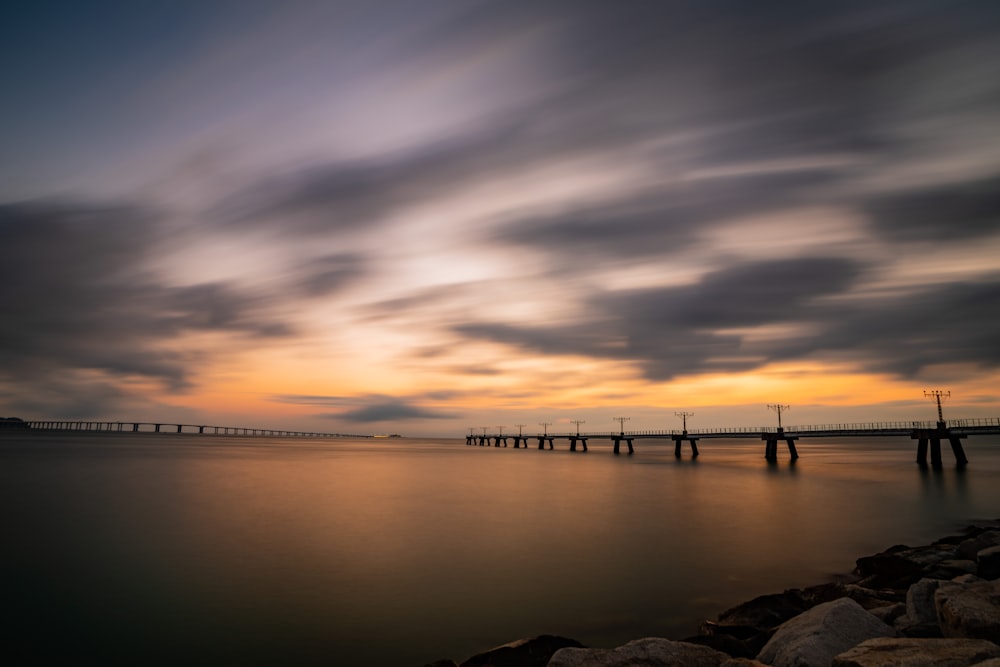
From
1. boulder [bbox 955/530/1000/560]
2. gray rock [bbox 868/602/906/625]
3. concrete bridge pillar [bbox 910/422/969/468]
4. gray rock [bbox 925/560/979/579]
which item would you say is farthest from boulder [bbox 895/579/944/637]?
concrete bridge pillar [bbox 910/422/969/468]

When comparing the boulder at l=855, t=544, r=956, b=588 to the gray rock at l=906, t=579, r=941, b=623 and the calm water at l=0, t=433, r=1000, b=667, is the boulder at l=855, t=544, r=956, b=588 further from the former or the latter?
the gray rock at l=906, t=579, r=941, b=623

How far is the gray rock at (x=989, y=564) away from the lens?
51.7 ft

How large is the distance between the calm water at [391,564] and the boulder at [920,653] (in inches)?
287

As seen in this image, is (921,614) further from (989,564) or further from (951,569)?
(951,569)

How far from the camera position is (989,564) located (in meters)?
16.0

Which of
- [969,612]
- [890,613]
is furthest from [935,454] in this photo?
[969,612]

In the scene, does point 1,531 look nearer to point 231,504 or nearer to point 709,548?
point 231,504

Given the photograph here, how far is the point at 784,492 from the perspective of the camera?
176 feet

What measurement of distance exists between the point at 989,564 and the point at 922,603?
6655 mm

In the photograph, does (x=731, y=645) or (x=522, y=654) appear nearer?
(x=522, y=654)

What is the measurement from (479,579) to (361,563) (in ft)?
17.7

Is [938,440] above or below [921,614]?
below

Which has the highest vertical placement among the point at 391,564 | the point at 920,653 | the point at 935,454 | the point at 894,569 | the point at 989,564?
the point at 920,653

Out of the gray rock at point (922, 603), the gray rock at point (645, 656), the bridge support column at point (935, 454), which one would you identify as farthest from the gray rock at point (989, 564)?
the bridge support column at point (935, 454)
